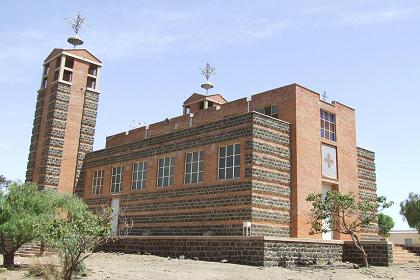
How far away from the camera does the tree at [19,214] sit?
17391 millimetres

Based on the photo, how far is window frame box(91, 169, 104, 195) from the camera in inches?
1288

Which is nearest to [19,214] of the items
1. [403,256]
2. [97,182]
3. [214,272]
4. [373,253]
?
[214,272]

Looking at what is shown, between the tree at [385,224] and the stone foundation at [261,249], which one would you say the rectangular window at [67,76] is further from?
the tree at [385,224]

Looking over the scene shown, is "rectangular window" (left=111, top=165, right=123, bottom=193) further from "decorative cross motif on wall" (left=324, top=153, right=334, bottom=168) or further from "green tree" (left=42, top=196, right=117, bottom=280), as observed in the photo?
"green tree" (left=42, top=196, right=117, bottom=280)

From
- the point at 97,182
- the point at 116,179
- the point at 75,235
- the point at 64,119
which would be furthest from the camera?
the point at 64,119

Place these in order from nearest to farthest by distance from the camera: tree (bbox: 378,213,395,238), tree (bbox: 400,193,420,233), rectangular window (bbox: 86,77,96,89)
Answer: rectangular window (bbox: 86,77,96,89) → tree (bbox: 400,193,420,233) → tree (bbox: 378,213,395,238)

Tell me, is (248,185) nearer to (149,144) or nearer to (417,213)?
(149,144)

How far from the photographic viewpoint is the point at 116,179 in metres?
31.6

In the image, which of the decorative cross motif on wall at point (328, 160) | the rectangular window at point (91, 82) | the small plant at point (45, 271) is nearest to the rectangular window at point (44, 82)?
the rectangular window at point (91, 82)

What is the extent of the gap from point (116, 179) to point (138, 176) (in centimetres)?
252

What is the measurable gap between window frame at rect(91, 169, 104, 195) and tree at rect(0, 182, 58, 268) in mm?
13358

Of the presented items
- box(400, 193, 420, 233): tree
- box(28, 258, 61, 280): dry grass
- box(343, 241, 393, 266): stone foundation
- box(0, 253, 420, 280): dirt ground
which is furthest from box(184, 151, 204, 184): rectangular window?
box(400, 193, 420, 233): tree

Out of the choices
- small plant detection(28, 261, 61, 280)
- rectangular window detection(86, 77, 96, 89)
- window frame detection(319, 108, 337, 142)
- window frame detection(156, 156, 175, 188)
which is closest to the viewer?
small plant detection(28, 261, 61, 280)

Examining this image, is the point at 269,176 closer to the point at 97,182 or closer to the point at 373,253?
the point at 373,253
